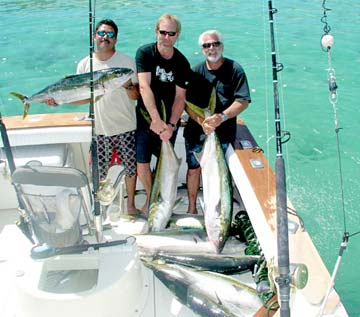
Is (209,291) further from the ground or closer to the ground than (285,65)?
closer to the ground

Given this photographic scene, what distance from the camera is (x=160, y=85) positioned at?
357 cm

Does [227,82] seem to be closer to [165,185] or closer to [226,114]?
[226,114]

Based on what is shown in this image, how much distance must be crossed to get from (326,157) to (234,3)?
10.2 m

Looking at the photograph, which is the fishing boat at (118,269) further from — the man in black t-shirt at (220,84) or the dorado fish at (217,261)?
the man in black t-shirt at (220,84)

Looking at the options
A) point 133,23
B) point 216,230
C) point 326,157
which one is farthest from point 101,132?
point 133,23

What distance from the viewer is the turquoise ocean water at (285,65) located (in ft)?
18.1

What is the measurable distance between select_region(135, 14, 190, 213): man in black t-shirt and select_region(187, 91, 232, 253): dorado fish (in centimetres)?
18

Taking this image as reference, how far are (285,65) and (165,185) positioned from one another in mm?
7697

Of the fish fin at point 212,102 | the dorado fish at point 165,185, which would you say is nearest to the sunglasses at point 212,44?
the fish fin at point 212,102

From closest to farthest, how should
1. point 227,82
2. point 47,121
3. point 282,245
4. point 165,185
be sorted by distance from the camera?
1. point 282,245
2. point 227,82
3. point 165,185
4. point 47,121

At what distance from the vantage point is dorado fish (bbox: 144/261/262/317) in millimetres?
2826

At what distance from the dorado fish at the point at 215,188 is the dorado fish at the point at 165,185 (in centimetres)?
25

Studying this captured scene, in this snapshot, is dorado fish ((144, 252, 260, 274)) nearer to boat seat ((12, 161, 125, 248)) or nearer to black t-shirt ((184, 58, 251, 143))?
boat seat ((12, 161, 125, 248))

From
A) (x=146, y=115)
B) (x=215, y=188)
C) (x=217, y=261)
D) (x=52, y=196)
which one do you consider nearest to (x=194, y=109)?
(x=146, y=115)
